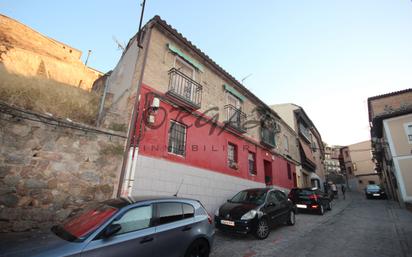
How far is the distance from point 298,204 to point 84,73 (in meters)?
17.9

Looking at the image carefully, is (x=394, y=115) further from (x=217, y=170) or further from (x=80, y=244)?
(x=80, y=244)

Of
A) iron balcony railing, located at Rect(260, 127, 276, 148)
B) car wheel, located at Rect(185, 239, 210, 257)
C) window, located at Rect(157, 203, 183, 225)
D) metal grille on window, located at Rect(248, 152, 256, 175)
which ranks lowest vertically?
car wheel, located at Rect(185, 239, 210, 257)

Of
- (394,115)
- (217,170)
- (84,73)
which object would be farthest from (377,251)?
(84,73)

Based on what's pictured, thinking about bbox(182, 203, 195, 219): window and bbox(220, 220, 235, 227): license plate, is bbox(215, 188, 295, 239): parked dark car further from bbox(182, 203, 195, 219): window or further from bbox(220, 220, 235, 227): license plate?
bbox(182, 203, 195, 219): window

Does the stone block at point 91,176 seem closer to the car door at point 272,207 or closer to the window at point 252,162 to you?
the car door at point 272,207

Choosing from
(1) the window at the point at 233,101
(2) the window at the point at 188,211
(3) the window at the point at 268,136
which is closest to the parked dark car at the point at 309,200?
(3) the window at the point at 268,136

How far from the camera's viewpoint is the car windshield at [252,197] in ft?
23.4

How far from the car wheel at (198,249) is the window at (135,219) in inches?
40.2

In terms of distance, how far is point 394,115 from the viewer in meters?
15.2

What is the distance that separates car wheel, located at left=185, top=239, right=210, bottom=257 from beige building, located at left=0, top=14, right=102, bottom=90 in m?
12.9

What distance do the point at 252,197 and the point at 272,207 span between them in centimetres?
74

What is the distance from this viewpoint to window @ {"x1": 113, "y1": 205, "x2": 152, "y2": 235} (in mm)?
3196

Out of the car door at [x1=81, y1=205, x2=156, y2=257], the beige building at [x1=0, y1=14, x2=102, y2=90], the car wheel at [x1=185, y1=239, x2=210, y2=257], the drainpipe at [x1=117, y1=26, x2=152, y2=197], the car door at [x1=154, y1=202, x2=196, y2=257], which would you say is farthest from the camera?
the beige building at [x1=0, y1=14, x2=102, y2=90]

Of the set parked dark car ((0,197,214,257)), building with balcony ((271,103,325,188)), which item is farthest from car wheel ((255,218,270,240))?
building with balcony ((271,103,325,188))
